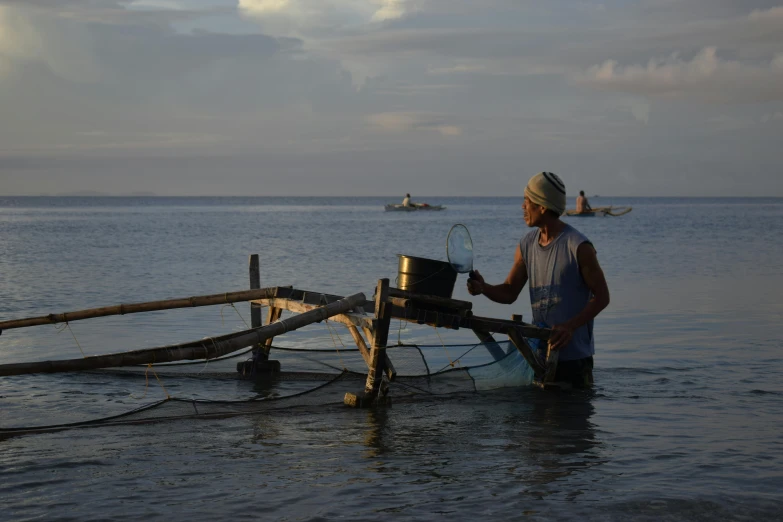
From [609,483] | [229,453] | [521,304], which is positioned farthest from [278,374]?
[521,304]

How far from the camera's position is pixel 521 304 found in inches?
542

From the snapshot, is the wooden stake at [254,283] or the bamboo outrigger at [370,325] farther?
the wooden stake at [254,283]

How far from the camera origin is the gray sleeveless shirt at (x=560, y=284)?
6211mm

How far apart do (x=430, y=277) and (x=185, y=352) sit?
197 cm

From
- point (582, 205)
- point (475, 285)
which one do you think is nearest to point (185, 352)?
point (475, 285)

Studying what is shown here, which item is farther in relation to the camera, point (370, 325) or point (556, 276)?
point (370, 325)

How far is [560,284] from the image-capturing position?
627 centimetres

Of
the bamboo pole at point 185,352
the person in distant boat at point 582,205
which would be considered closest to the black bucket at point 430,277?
the bamboo pole at point 185,352

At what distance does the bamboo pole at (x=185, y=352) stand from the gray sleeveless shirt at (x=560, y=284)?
4.60 ft

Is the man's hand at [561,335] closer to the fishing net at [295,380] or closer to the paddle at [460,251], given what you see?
the fishing net at [295,380]

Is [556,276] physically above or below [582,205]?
below

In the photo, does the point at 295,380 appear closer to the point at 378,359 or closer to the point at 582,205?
the point at 378,359

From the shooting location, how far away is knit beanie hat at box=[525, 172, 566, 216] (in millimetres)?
6129

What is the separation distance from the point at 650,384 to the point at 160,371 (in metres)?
4.54
